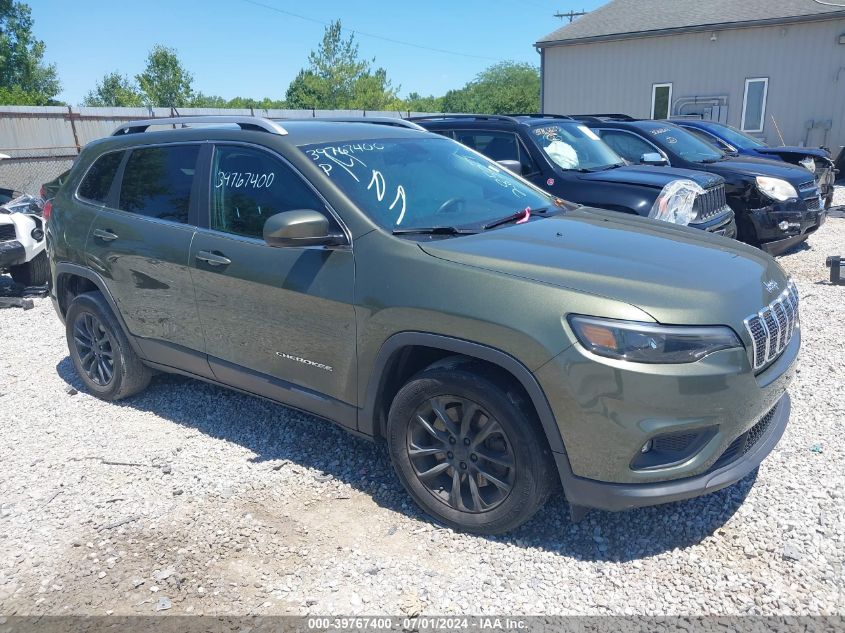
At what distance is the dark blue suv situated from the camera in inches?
432

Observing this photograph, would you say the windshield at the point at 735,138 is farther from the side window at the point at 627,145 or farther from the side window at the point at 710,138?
the side window at the point at 627,145

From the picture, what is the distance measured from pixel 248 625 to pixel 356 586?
0.45 metres

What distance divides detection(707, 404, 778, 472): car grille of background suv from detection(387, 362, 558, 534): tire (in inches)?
27.0

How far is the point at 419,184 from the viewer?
11.6 ft

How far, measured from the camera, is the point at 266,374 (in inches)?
141

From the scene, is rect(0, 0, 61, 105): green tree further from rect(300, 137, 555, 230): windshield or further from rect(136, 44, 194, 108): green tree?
rect(300, 137, 555, 230): windshield

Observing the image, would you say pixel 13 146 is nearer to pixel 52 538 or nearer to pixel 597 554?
pixel 52 538

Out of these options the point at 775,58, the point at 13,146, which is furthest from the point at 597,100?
the point at 13,146

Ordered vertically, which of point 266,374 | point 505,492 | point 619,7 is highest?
point 619,7

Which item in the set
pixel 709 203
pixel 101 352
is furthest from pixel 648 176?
pixel 101 352

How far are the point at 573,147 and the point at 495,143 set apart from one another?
0.89 meters

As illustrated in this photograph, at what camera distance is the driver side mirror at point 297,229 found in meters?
3.00

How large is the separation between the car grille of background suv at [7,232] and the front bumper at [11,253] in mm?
94

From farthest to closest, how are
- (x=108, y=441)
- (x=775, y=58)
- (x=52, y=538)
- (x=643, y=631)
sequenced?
(x=775, y=58), (x=108, y=441), (x=52, y=538), (x=643, y=631)
